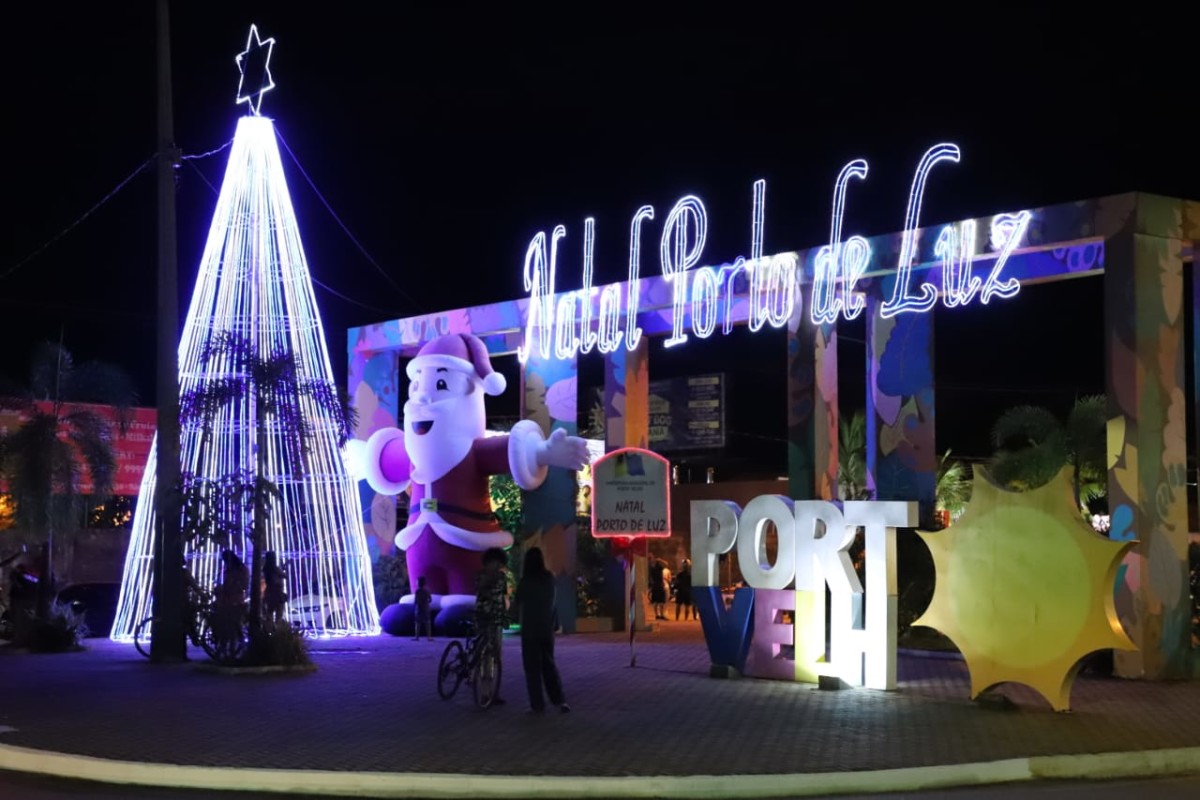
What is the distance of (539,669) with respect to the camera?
13.7 m

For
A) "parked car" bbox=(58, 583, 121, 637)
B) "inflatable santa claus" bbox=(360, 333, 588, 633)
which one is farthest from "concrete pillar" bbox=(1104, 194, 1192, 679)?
"parked car" bbox=(58, 583, 121, 637)

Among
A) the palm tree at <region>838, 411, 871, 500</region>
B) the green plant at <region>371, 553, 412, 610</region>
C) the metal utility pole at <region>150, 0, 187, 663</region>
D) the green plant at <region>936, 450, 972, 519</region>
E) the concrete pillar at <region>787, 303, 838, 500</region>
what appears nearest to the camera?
the metal utility pole at <region>150, 0, 187, 663</region>

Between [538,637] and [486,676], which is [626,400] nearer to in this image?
[486,676]

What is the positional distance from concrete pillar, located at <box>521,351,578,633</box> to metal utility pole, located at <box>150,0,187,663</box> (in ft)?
27.7

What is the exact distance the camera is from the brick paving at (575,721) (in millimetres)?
11047

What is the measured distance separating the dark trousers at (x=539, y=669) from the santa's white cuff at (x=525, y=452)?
Result: 10887 millimetres

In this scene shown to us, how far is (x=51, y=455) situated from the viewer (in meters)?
24.7

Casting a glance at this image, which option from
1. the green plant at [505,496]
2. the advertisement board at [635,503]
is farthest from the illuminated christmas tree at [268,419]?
the green plant at [505,496]

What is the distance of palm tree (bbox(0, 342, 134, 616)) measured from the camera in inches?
969

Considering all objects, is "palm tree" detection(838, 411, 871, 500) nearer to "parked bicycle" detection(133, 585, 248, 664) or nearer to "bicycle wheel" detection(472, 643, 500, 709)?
"parked bicycle" detection(133, 585, 248, 664)

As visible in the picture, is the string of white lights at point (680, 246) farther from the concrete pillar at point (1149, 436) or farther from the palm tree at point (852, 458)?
the palm tree at point (852, 458)

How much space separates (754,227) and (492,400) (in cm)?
3930

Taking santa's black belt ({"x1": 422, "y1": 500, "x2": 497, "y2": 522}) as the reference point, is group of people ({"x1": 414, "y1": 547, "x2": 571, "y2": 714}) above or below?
below

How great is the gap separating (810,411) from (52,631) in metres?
12.4
